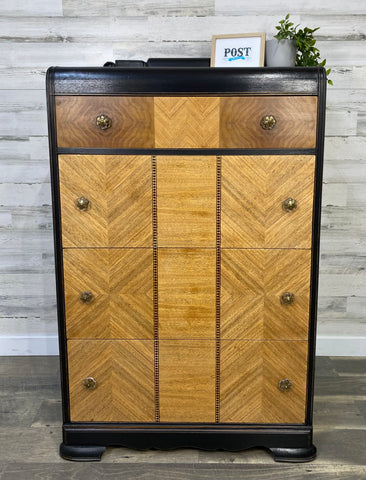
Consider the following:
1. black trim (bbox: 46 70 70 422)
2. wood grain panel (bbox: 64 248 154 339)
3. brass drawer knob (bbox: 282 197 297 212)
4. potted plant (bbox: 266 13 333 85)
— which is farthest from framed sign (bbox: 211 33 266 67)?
wood grain panel (bbox: 64 248 154 339)

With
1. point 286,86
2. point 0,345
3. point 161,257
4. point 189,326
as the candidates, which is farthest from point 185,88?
point 0,345

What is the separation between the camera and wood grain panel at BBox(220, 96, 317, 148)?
65.7 inches

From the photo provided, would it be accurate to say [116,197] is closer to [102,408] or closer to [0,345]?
[102,408]

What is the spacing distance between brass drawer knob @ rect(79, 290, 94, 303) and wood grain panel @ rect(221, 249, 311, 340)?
18.3 inches

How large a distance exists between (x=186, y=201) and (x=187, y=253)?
0.18 m

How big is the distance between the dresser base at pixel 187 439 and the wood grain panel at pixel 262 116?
1025 mm

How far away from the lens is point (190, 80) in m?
1.66

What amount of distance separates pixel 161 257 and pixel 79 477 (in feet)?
2.67

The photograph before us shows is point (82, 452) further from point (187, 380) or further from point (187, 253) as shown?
point (187, 253)

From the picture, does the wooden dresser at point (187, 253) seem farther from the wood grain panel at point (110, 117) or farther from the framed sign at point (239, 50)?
the framed sign at point (239, 50)

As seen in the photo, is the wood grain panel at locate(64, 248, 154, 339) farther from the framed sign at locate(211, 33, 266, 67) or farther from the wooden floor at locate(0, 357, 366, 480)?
the framed sign at locate(211, 33, 266, 67)

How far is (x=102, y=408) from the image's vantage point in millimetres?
1867

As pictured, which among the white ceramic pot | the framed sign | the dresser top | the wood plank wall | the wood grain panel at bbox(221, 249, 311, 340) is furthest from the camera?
the wood plank wall

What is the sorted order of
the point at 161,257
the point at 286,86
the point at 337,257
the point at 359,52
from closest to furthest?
the point at 286,86 < the point at 161,257 < the point at 359,52 < the point at 337,257
